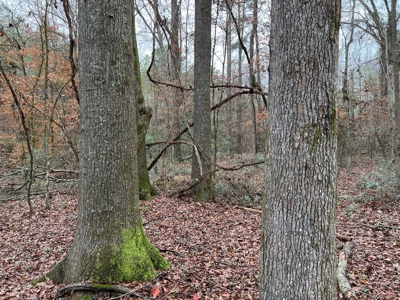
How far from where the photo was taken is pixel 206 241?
4.80 metres

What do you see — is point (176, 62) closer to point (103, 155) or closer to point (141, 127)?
point (141, 127)

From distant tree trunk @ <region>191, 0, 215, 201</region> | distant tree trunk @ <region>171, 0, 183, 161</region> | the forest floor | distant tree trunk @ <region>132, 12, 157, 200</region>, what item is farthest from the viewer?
distant tree trunk @ <region>171, 0, 183, 161</region>

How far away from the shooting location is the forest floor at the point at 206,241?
3.31m

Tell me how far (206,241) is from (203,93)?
13.7 ft

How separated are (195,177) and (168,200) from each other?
3.28ft

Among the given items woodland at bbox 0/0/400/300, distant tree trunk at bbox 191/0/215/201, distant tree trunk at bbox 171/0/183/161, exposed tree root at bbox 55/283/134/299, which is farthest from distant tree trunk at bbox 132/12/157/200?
distant tree trunk at bbox 171/0/183/161

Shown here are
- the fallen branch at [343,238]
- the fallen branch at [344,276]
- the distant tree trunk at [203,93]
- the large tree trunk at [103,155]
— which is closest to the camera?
the fallen branch at [344,276]

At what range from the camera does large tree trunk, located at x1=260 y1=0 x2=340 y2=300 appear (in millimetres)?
1923

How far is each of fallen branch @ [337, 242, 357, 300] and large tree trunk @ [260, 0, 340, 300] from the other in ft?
4.45

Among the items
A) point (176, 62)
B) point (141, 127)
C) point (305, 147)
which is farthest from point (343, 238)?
point (176, 62)

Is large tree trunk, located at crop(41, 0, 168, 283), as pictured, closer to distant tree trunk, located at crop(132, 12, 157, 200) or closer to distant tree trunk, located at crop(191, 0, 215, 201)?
distant tree trunk, located at crop(132, 12, 157, 200)

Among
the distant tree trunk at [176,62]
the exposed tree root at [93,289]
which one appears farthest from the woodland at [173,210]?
the distant tree trunk at [176,62]

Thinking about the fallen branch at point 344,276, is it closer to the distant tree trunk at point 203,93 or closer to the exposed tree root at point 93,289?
the exposed tree root at point 93,289

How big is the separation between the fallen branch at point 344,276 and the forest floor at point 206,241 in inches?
3.7
